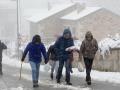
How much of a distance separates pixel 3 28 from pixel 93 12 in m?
27.2

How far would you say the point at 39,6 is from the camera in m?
95.1

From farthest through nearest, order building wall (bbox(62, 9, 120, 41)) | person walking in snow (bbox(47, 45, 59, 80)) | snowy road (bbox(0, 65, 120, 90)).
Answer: building wall (bbox(62, 9, 120, 41))
person walking in snow (bbox(47, 45, 59, 80))
snowy road (bbox(0, 65, 120, 90))

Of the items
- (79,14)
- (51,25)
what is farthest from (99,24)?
(51,25)

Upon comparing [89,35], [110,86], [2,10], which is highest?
[2,10]

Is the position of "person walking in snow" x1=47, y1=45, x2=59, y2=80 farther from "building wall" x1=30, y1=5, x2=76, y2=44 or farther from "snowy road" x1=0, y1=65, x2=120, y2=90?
"building wall" x1=30, y1=5, x2=76, y2=44

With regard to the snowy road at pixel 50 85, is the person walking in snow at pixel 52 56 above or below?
above

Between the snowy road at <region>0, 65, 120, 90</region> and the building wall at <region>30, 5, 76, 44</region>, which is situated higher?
the building wall at <region>30, 5, 76, 44</region>

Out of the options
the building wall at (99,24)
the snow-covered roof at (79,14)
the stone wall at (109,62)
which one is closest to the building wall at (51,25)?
the snow-covered roof at (79,14)

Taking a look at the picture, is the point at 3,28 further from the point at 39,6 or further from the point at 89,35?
the point at 89,35

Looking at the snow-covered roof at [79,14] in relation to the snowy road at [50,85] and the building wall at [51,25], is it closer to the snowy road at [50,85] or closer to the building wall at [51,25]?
the building wall at [51,25]

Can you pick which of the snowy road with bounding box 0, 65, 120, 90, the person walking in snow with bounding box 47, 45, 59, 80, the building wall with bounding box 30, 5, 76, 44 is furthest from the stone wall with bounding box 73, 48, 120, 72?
the building wall with bounding box 30, 5, 76, 44

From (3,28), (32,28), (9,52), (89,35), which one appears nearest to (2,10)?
(3,28)

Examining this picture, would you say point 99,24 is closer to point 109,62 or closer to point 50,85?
point 109,62

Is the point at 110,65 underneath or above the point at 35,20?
underneath
